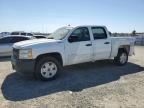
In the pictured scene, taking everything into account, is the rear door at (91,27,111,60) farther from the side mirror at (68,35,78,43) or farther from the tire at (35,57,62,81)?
the tire at (35,57,62,81)

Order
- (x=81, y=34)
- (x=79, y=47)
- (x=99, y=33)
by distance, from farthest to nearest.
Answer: (x=99, y=33) < (x=81, y=34) < (x=79, y=47)

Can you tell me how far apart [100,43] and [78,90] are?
2954mm

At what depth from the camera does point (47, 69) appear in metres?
6.77

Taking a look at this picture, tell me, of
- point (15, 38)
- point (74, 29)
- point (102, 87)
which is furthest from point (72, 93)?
point (15, 38)

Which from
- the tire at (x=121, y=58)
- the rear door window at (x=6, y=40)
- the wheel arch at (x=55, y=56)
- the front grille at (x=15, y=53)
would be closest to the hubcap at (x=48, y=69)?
the wheel arch at (x=55, y=56)

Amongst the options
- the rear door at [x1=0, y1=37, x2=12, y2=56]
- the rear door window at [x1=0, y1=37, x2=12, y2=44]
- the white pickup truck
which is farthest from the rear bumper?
the rear door window at [x1=0, y1=37, x2=12, y2=44]

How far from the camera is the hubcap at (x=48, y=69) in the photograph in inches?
264

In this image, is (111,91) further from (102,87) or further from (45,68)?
(45,68)

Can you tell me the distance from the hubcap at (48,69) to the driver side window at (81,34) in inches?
49.9

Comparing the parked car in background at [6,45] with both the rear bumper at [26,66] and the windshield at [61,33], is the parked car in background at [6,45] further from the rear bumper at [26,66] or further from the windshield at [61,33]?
the rear bumper at [26,66]

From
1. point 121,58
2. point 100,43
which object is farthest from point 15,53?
point 121,58

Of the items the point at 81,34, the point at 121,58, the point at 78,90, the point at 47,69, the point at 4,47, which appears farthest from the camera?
the point at 4,47

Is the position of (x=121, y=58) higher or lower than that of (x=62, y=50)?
lower

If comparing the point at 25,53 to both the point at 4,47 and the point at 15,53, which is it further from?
the point at 4,47
